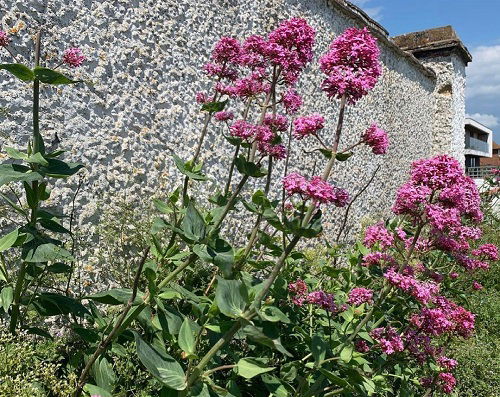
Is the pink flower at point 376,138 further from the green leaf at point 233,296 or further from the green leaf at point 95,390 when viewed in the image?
the green leaf at point 95,390

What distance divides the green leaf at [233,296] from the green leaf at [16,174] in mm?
833

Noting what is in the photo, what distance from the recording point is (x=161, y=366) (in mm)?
1753

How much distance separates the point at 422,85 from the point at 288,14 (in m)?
A: 5.86

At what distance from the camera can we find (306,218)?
5.99 ft

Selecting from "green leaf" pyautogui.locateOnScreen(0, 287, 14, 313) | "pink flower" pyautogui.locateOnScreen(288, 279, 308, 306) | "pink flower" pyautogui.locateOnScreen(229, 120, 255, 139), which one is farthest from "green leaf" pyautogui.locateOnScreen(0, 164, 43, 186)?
"pink flower" pyautogui.locateOnScreen(288, 279, 308, 306)

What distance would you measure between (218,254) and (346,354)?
30.2 inches

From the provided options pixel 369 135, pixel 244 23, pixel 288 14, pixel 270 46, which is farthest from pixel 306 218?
pixel 288 14

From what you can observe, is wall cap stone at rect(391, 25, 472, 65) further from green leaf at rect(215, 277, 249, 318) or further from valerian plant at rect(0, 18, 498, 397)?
green leaf at rect(215, 277, 249, 318)

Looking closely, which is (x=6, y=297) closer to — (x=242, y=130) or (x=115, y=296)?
(x=115, y=296)

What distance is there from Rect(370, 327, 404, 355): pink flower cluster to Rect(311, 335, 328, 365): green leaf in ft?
1.62

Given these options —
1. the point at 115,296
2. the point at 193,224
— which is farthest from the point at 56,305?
the point at 193,224

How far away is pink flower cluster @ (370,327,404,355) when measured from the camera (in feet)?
8.13

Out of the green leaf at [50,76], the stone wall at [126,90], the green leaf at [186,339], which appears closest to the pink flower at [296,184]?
the green leaf at [186,339]

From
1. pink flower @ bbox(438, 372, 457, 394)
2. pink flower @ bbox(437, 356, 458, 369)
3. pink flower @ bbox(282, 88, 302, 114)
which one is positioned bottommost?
pink flower @ bbox(438, 372, 457, 394)
